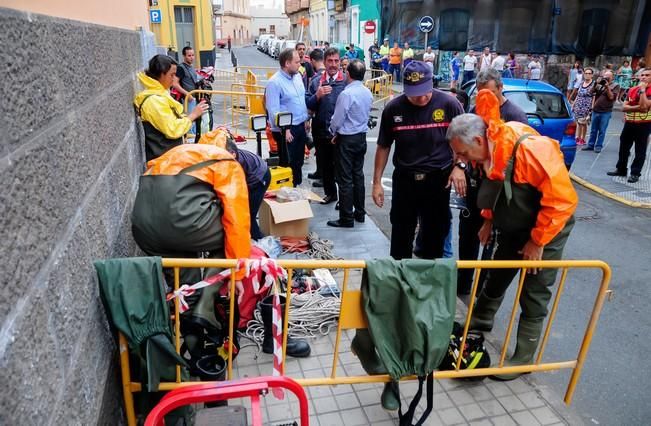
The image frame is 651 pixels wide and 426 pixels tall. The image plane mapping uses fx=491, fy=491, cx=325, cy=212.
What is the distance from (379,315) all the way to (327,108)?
4.73 meters

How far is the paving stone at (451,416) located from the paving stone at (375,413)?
1.13 feet

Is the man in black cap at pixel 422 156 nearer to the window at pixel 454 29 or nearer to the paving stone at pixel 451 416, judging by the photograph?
the paving stone at pixel 451 416

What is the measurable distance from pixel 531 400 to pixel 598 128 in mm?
9273

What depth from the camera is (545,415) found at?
3135 millimetres

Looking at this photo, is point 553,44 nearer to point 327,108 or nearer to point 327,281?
point 327,108

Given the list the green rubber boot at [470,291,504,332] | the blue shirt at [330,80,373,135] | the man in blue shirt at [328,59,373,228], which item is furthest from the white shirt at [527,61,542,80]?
the green rubber boot at [470,291,504,332]

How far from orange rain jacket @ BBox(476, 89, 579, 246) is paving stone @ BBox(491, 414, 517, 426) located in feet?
3.67

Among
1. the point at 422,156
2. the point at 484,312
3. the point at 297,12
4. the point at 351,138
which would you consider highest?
the point at 297,12

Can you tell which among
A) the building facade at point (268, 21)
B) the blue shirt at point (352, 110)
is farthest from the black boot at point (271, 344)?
the building facade at point (268, 21)

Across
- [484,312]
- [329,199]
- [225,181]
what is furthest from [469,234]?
[329,199]

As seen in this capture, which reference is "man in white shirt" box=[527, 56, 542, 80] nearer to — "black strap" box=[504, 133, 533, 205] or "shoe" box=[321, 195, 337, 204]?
"shoe" box=[321, 195, 337, 204]

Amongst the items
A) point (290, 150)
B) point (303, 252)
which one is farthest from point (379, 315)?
point (290, 150)

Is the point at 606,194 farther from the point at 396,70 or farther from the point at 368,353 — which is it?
the point at 396,70

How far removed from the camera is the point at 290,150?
7.04 meters
